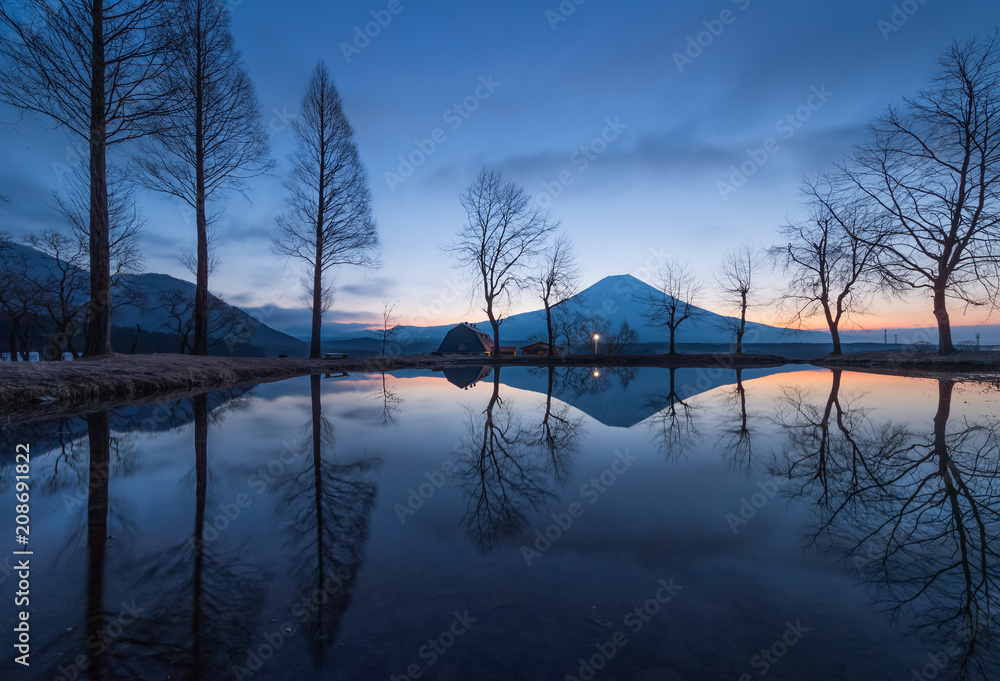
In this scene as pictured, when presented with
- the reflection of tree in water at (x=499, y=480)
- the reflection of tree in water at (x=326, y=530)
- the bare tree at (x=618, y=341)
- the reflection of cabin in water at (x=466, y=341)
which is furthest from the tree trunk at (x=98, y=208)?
the reflection of cabin in water at (x=466, y=341)

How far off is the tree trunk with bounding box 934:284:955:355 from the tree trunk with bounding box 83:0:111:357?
30.8m

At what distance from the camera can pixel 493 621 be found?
1.92 meters

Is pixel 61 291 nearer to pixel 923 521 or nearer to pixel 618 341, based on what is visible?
pixel 923 521

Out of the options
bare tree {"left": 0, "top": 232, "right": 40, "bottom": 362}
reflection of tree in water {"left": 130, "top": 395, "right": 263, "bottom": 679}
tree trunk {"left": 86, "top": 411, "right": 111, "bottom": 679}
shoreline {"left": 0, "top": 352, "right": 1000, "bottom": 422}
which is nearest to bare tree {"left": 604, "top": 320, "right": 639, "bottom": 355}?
shoreline {"left": 0, "top": 352, "right": 1000, "bottom": 422}

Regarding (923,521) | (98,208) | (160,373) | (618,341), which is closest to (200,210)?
(98,208)

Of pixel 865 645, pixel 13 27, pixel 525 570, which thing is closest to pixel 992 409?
pixel 865 645

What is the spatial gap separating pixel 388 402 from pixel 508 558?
753 cm

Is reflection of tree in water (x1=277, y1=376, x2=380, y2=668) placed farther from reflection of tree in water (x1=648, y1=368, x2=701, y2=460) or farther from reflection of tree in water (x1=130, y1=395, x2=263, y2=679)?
reflection of tree in water (x1=648, y1=368, x2=701, y2=460)

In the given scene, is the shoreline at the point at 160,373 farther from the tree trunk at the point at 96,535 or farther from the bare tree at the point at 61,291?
the bare tree at the point at 61,291

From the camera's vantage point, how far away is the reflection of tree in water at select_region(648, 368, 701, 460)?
5379 millimetres

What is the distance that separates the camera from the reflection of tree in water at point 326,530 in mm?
1970

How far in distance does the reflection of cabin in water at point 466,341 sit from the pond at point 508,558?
175ft

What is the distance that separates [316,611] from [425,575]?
22.1 inches

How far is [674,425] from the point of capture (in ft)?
22.4
